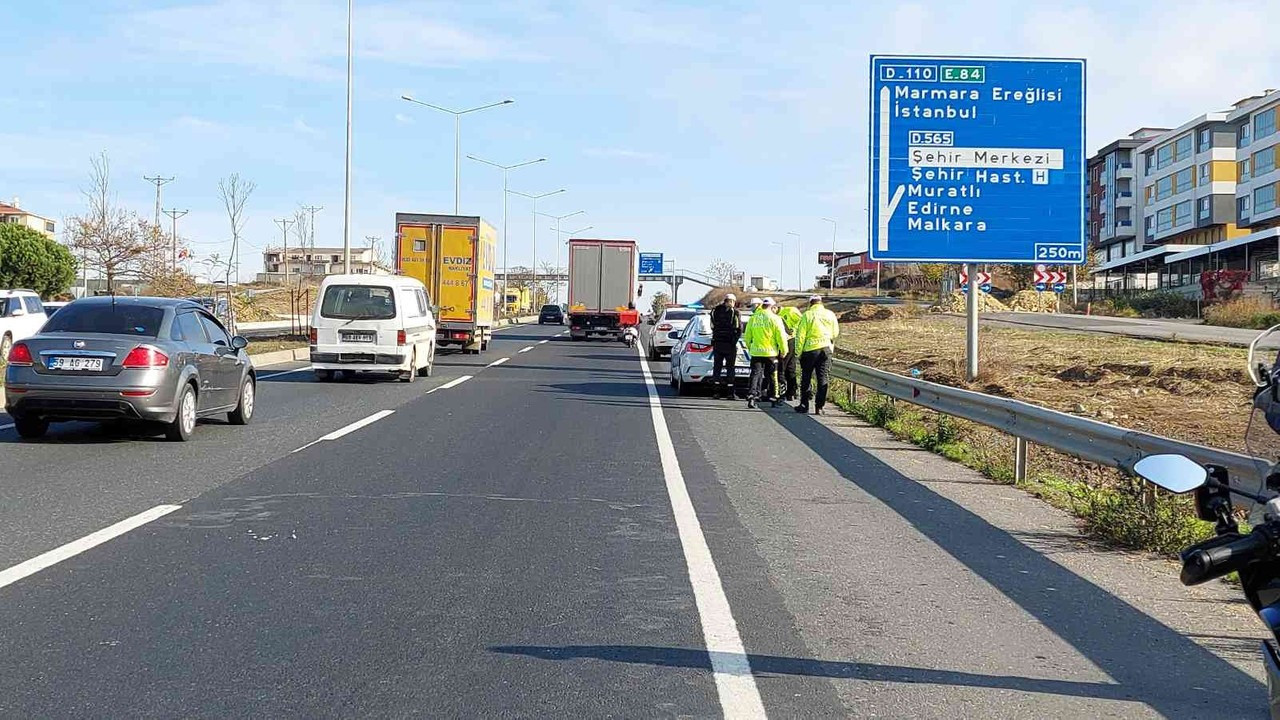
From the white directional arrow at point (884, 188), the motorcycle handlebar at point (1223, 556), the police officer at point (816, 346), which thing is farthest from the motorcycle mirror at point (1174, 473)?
the white directional arrow at point (884, 188)

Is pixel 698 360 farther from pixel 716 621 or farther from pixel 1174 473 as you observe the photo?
pixel 1174 473

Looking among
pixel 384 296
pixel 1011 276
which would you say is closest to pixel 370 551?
pixel 384 296

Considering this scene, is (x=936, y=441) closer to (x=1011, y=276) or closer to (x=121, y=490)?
(x=121, y=490)

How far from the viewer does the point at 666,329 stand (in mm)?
32938

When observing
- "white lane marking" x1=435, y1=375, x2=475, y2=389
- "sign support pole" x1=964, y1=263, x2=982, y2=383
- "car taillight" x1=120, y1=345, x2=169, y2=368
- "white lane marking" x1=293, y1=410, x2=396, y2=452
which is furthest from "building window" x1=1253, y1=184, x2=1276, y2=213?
"car taillight" x1=120, y1=345, x2=169, y2=368

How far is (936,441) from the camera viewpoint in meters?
13.6

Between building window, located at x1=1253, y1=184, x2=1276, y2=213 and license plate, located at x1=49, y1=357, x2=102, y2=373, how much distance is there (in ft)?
227

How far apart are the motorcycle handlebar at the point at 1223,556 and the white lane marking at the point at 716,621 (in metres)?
1.94

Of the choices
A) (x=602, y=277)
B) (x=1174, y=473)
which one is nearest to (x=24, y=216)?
(x=602, y=277)

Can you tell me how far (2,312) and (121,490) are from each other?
19737mm

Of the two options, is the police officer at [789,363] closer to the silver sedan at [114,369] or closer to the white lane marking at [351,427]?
the white lane marking at [351,427]

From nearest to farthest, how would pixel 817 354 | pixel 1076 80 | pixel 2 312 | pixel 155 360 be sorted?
1. pixel 155 360
2. pixel 817 354
3. pixel 1076 80
4. pixel 2 312

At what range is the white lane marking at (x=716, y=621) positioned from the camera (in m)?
4.72

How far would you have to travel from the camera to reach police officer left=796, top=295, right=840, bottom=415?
17406 mm
